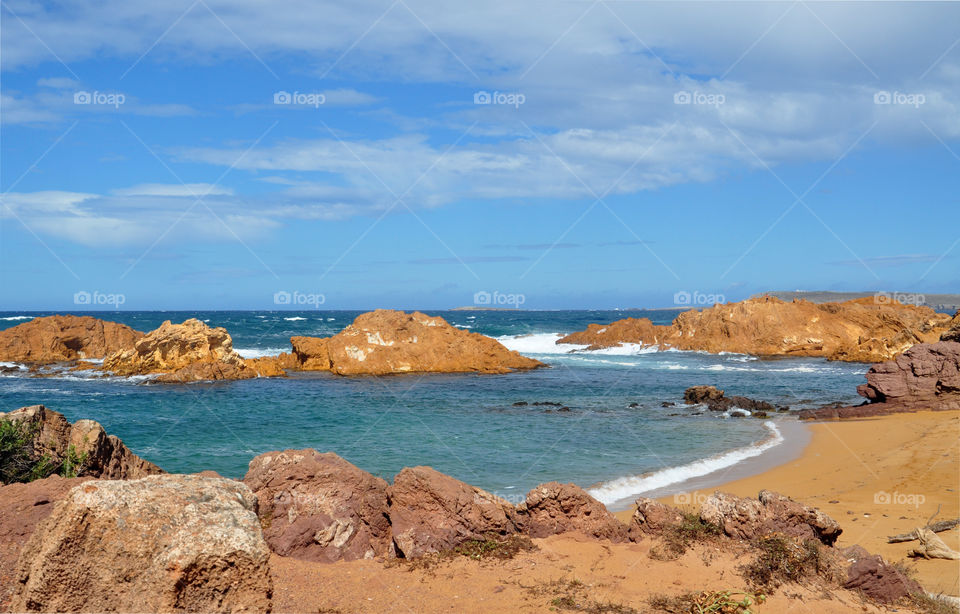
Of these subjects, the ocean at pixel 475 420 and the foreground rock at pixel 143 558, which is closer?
the foreground rock at pixel 143 558

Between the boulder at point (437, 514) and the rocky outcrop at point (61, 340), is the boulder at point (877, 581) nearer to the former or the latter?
the boulder at point (437, 514)

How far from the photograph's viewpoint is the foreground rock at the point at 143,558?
3.49 meters

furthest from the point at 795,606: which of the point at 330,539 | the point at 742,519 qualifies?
the point at 330,539

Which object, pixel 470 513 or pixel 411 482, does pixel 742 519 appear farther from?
pixel 411 482

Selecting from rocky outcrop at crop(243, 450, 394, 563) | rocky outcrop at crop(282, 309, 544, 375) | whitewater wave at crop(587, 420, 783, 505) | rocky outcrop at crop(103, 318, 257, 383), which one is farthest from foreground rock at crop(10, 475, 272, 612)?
rocky outcrop at crop(282, 309, 544, 375)

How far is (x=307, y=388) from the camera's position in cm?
2902

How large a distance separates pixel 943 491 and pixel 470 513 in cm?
1001

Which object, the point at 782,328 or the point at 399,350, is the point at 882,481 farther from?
the point at 782,328

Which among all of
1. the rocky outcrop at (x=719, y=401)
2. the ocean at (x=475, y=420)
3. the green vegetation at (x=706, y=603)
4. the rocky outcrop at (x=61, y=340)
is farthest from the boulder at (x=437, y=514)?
the rocky outcrop at (x=61, y=340)

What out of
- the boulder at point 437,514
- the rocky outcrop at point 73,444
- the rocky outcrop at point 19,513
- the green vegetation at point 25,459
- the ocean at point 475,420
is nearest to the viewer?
the rocky outcrop at point 19,513

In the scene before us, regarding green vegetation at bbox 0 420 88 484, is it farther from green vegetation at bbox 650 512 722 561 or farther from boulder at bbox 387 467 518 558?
green vegetation at bbox 650 512 722 561

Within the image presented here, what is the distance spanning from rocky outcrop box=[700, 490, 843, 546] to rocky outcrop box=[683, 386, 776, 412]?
17.7 metres

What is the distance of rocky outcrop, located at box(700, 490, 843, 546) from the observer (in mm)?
6914

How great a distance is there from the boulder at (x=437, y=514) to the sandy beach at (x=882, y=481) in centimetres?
445
